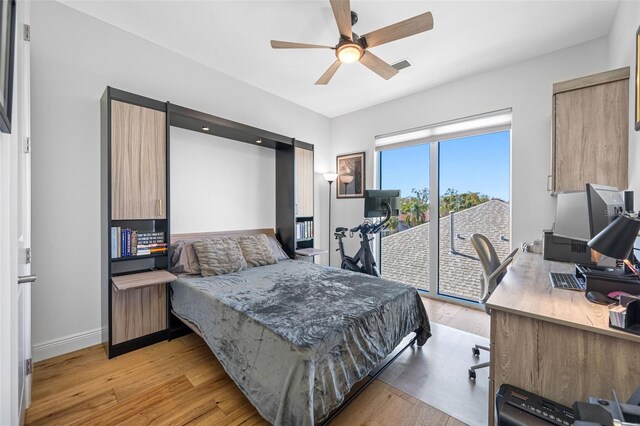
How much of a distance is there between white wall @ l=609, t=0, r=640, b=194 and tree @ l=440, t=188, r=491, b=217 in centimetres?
151

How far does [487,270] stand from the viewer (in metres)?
2.15

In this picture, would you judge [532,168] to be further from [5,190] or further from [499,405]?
[5,190]

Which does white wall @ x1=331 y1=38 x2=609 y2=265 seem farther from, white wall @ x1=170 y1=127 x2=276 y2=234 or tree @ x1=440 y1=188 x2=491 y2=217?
white wall @ x1=170 y1=127 x2=276 y2=234

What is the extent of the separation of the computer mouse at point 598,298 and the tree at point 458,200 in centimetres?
224

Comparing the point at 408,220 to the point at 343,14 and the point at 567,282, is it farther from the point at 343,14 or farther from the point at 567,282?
the point at 343,14

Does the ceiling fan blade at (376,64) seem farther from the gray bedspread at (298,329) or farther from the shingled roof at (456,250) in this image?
the shingled roof at (456,250)

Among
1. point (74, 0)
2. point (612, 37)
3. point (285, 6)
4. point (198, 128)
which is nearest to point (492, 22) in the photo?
point (612, 37)

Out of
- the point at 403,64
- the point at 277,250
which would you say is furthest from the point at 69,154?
the point at 403,64

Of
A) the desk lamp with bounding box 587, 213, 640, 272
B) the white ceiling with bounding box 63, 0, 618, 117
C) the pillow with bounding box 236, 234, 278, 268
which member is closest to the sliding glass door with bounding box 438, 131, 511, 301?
the white ceiling with bounding box 63, 0, 618, 117

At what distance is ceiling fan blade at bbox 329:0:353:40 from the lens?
5.61ft

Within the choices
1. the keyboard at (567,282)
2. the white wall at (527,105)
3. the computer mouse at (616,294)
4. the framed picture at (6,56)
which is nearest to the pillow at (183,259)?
the framed picture at (6,56)

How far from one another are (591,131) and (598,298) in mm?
1611

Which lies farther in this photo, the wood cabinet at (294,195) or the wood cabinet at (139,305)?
the wood cabinet at (294,195)

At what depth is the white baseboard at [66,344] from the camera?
2.13 meters
